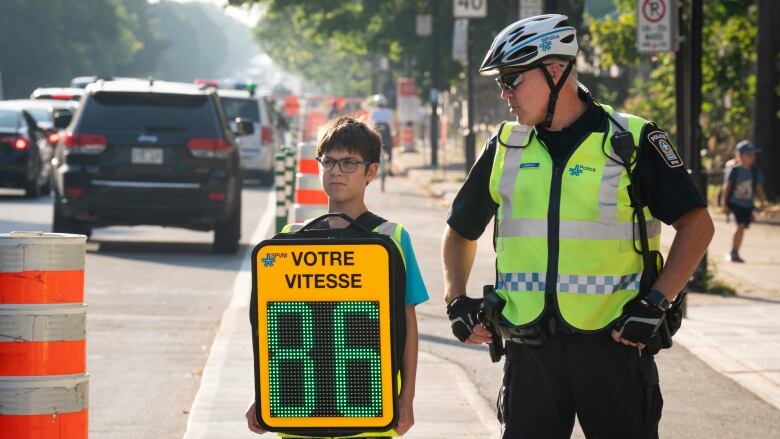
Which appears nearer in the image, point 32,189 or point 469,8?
point 32,189

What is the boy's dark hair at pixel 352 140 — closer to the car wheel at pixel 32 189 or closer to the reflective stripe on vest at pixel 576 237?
the reflective stripe on vest at pixel 576 237

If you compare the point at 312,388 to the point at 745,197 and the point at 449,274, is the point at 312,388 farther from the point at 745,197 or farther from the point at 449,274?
the point at 745,197

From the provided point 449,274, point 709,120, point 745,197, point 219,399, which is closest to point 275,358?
point 449,274

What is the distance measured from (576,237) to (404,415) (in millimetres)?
727

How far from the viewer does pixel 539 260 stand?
4.93 metres

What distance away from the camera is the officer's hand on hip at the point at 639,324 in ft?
15.6

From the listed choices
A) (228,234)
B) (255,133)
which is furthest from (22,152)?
(228,234)

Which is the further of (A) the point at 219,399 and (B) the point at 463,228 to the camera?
(A) the point at 219,399

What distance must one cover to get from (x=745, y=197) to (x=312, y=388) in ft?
47.5

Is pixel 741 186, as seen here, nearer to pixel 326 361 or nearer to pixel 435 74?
pixel 326 361

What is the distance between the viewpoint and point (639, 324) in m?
4.75

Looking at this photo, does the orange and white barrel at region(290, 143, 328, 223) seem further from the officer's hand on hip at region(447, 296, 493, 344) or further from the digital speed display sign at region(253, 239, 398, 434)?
the digital speed display sign at region(253, 239, 398, 434)

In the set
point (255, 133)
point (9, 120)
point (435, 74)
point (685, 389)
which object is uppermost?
point (435, 74)

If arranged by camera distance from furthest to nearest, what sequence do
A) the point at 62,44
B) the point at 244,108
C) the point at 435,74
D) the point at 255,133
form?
the point at 62,44 < the point at 435,74 < the point at 244,108 < the point at 255,133
